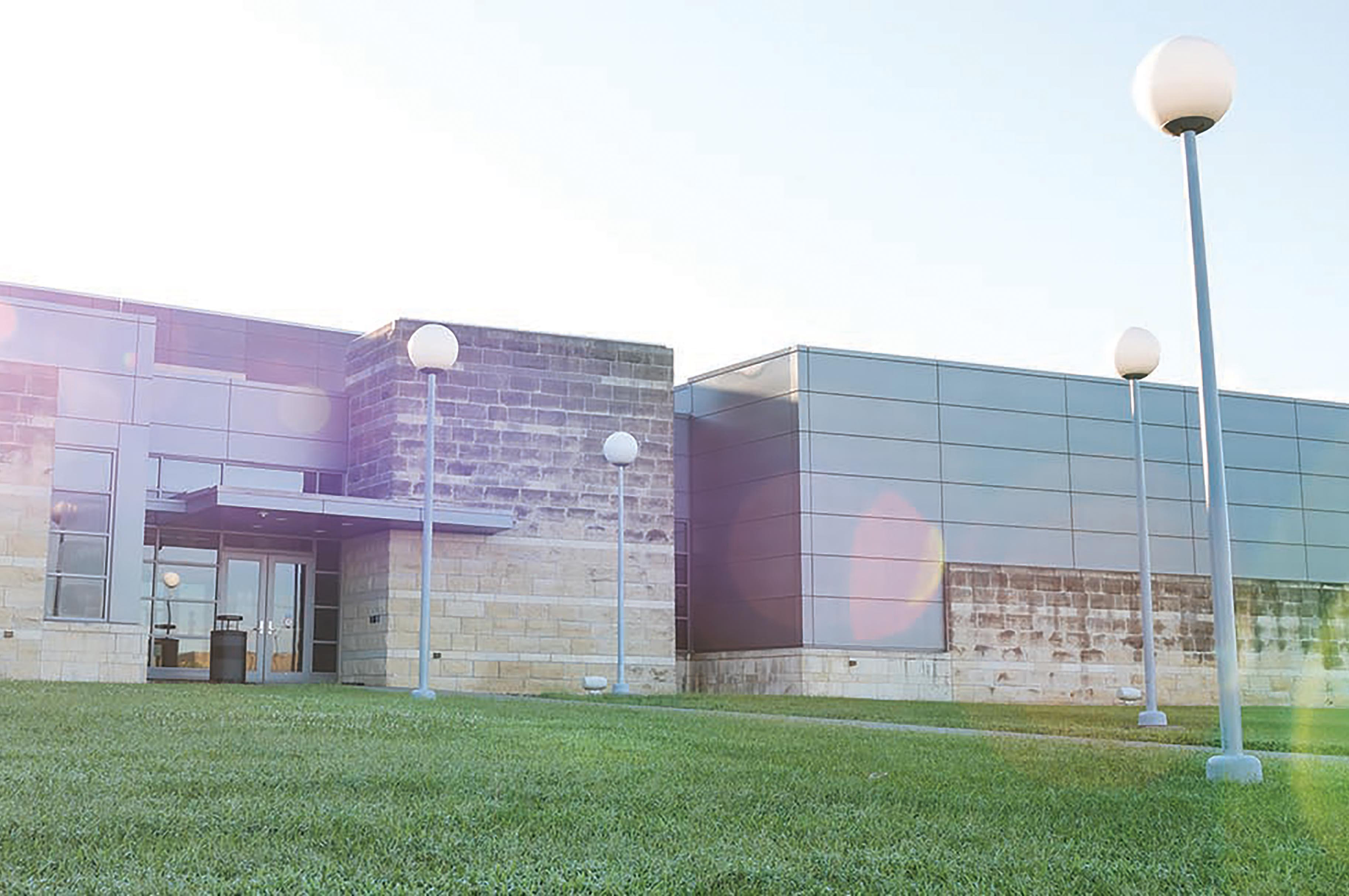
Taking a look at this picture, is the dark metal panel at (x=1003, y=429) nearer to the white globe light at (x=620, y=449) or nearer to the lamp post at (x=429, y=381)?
the white globe light at (x=620, y=449)

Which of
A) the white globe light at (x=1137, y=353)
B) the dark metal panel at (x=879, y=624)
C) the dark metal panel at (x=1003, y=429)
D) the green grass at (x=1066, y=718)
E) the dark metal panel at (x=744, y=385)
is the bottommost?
the green grass at (x=1066, y=718)

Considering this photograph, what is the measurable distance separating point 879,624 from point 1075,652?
5032 millimetres

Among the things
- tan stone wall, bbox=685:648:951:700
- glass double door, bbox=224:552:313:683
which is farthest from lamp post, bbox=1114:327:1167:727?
glass double door, bbox=224:552:313:683

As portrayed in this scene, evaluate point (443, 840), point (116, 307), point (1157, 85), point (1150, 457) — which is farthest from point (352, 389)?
point (443, 840)

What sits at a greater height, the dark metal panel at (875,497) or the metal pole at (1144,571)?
the dark metal panel at (875,497)

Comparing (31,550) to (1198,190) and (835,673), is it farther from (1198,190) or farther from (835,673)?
(1198,190)

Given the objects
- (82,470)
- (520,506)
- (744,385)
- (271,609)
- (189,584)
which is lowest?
(271,609)

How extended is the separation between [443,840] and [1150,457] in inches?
1207

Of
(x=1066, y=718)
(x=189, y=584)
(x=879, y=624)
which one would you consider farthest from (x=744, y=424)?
(x=1066, y=718)

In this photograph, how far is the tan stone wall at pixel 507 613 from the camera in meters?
28.1

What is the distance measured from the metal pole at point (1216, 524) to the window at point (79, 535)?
2046 centimetres

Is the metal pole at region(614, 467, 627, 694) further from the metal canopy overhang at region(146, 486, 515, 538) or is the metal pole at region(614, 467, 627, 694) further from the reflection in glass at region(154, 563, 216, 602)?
the reflection in glass at region(154, 563, 216, 602)

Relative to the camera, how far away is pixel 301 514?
26.7 meters

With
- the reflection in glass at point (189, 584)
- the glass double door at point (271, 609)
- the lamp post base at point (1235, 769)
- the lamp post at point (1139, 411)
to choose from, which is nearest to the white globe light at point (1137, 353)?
the lamp post at point (1139, 411)
